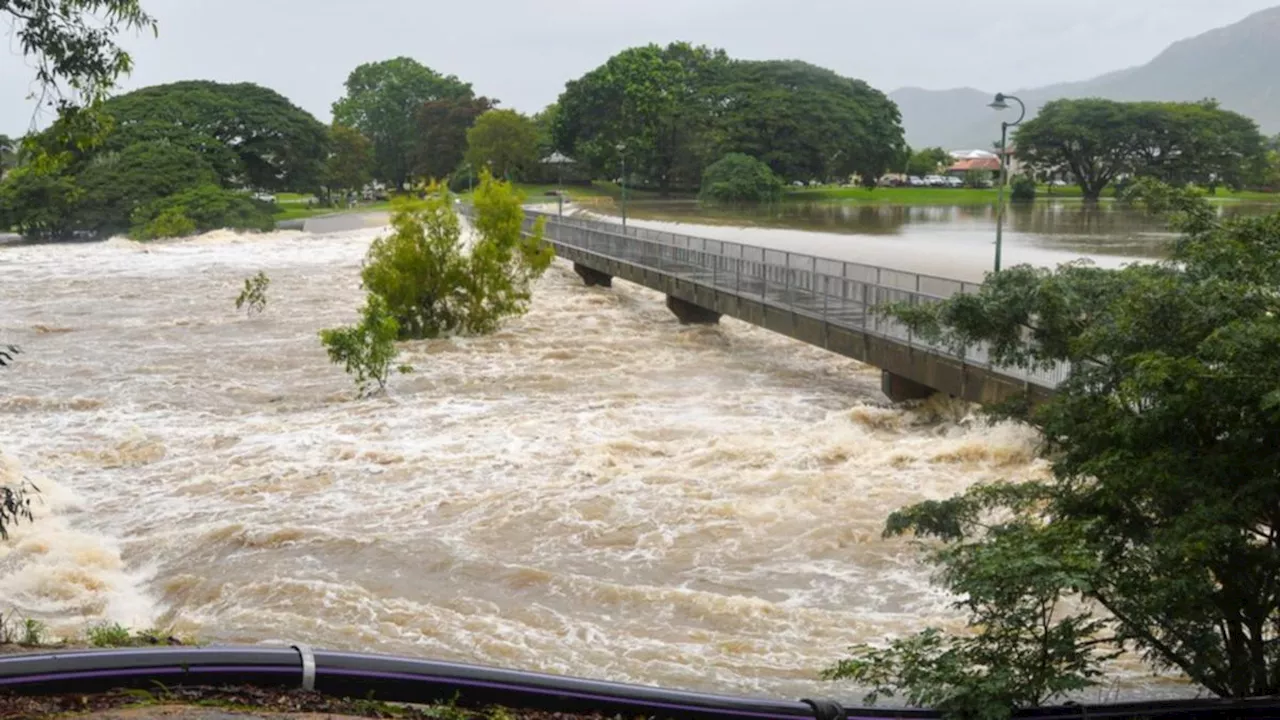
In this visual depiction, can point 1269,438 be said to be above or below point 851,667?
above

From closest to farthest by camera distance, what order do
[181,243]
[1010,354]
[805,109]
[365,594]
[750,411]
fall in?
[1010,354]
[365,594]
[750,411]
[181,243]
[805,109]

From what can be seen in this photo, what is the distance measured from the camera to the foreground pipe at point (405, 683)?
292 inches

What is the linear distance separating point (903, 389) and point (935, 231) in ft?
146

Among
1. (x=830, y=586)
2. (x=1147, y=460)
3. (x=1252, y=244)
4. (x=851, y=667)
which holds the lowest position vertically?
(x=830, y=586)

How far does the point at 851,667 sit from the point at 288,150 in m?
96.3

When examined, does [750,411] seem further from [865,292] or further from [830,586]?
[830,586]

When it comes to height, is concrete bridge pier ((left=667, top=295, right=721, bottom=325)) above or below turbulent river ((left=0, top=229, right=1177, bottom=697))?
above

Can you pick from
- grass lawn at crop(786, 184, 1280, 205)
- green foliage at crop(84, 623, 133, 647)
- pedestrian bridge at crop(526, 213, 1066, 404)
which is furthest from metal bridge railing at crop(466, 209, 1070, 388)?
grass lawn at crop(786, 184, 1280, 205)

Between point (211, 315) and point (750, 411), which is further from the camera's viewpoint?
point (211, 315)

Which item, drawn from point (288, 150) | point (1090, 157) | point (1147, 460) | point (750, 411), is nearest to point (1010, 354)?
point (1147, 460)

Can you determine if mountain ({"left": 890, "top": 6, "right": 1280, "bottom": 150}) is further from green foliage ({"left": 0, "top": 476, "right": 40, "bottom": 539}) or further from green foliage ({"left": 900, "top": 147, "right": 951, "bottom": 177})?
green foliage ({"left": 0, "top": 476, "right": 40, "bottom": 539})

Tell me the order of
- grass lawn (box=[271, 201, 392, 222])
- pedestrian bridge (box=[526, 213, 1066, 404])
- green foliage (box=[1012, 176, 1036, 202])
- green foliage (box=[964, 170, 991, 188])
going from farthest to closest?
green foliage (box=[964, 170, 991, 188])
grass lawn (box=[271, 201, 392, 222])
green foliage (box=[1012, 176, 1036, 202])
pedestrian bridge (box=[526, 213, 1066, 404])

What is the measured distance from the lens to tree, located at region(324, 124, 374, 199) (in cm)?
12256

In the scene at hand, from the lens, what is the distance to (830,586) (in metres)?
16.0
